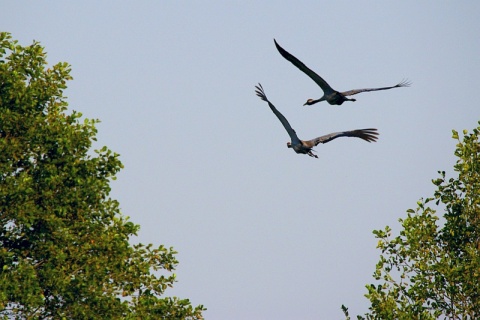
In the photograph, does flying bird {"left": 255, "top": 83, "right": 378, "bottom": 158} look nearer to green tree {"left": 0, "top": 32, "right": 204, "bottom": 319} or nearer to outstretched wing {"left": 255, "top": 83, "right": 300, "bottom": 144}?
outstretched wing {"left": 255, "top": 83, "right": 300, "bottom": 144}

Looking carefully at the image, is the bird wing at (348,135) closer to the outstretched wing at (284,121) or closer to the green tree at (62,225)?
the outstretched wing at (284,121)

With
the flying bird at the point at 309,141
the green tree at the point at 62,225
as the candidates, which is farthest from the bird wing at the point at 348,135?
the green tree at the point at 62,225

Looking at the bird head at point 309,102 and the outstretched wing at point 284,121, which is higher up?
the bird head at point 309,102

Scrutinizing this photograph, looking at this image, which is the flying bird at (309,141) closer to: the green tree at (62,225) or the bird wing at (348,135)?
the bird wing at (348,135)

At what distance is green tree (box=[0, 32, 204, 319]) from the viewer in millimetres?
22953

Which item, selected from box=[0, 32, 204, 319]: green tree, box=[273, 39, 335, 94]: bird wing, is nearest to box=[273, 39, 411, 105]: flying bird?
box=[273, 39, 335, 94]: bird wing

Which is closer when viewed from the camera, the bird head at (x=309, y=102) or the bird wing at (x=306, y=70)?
the bird wing at (x=306, y=70)

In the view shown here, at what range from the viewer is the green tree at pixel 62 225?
904 inches

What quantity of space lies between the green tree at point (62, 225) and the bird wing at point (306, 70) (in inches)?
246

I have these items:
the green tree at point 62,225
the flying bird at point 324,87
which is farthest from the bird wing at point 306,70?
the green tree at point 62,225

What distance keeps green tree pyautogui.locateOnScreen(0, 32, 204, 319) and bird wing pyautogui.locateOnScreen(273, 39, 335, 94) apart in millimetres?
6236

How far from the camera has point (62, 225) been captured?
2350 cm

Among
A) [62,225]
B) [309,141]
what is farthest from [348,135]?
[62,225]

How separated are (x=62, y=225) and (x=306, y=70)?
329 inches
